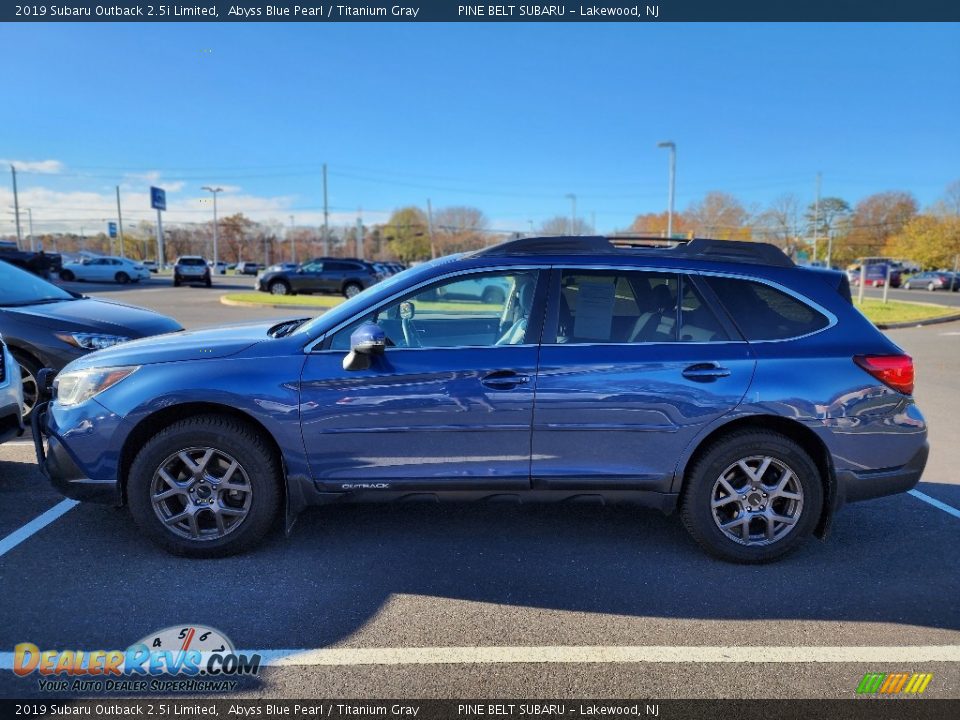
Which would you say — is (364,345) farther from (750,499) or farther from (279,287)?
(279,287)

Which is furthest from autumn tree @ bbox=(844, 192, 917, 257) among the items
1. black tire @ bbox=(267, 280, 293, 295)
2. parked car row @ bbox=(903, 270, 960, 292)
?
black tire @ bbox=(267, 280, 293, 295)

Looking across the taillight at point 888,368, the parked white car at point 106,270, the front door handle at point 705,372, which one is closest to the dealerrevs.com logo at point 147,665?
the front door handle at point 705,372

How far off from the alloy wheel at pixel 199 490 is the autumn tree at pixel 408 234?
114 meters

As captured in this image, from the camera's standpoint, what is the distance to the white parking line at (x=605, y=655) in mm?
2658

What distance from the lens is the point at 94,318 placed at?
6.17 meters

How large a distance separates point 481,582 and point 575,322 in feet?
4.92

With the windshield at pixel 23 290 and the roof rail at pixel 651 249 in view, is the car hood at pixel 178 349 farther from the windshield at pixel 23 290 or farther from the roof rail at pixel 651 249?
the windshield at pixel 23 290

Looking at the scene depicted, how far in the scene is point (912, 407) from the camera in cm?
352

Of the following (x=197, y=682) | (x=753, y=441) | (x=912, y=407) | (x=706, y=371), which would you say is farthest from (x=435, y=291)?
(x=912, y=407)

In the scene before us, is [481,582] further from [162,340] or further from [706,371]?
[162,340]

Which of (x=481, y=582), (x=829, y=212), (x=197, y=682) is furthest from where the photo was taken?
(x=829, y=212)

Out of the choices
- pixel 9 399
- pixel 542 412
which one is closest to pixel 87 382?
pixel 9 399

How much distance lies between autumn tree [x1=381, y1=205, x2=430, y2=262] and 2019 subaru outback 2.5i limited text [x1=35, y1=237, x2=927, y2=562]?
4475 inches

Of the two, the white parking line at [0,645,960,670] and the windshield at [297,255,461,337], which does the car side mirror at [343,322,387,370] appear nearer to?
the windshield at [297,255,461,337]
